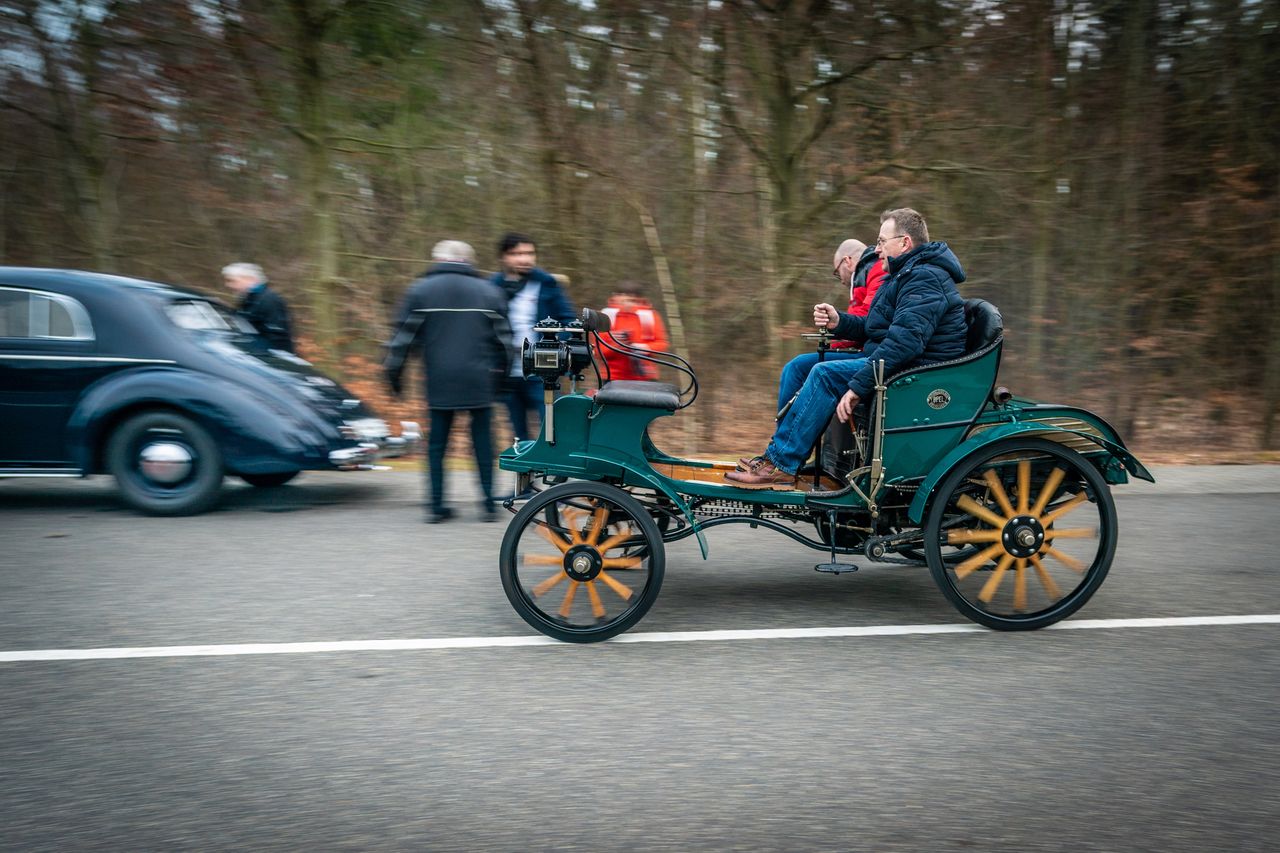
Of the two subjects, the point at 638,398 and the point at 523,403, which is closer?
the point at 638,398

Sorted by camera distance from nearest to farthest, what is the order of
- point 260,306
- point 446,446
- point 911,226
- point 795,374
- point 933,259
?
point 933,259 < point 911,226 < point 795,374 < point 446,446 < point 260,306

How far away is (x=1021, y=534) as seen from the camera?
4895 mm

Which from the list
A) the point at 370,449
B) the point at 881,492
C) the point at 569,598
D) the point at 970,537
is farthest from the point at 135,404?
the point at 970,537

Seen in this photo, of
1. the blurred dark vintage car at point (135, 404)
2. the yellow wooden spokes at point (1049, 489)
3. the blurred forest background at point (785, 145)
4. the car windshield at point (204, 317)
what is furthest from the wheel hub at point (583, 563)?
the blurred forest background at point (785, 145)

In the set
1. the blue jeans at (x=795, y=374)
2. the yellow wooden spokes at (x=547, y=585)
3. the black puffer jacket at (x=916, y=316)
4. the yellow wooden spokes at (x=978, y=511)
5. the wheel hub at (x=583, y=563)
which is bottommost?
the yellow wooden spokes at (x=547, y=585)

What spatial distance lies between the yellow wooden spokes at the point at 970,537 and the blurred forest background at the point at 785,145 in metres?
7.47

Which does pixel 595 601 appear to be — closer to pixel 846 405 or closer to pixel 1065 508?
pixel 846 405

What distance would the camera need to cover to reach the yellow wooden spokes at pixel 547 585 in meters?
4.83

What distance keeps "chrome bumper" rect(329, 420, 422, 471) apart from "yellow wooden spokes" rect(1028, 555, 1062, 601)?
476 centimetres

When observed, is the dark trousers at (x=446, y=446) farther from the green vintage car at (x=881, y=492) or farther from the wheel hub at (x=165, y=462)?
the green vintage car at (x=881, y=492)

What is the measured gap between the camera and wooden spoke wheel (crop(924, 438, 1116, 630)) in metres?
4.85

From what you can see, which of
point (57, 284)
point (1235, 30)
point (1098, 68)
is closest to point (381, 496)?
point (57, 284)

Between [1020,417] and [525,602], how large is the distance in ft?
7.99

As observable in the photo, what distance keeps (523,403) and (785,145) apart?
17.8 ft
